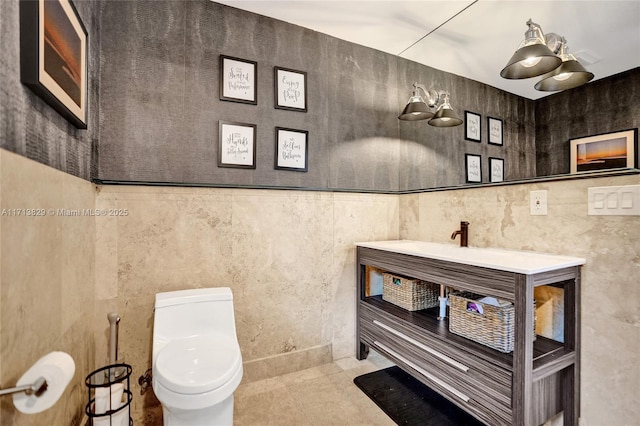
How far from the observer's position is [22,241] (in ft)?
3.06

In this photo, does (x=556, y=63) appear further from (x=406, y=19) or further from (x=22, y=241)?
(x=22, y=241)

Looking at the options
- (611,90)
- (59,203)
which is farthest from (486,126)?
(59,203)

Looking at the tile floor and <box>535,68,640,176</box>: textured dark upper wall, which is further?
the tile floor

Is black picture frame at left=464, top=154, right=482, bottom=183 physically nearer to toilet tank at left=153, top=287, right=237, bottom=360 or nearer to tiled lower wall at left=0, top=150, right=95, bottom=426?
toilet tank at left=153, top=287, right=237, bottom=360

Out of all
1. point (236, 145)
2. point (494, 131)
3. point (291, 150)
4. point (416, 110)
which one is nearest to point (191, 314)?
point (236, 145)

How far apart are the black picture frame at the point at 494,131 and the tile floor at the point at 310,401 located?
1649 mm

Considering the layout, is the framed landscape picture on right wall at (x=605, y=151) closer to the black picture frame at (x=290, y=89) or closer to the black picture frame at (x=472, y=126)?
the black picture frame at (x=472, y=126)

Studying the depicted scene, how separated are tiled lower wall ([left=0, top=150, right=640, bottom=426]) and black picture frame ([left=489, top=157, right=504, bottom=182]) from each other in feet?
0.19

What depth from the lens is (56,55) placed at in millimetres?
1124

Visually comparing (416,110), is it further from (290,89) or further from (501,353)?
(501,353)

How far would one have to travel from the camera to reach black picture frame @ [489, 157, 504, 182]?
5.64 ft

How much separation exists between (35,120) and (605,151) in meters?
2.19

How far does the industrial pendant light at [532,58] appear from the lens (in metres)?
1.50

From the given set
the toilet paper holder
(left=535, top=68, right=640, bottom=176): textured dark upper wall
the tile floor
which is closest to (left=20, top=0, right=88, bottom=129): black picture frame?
the toilet paper holder
